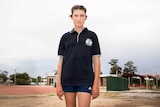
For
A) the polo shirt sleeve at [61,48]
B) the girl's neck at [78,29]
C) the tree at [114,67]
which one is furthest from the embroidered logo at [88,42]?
the tree at [114,67]

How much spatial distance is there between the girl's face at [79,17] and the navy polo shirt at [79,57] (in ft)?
0.32

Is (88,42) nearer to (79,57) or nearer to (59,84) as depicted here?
(79,57)

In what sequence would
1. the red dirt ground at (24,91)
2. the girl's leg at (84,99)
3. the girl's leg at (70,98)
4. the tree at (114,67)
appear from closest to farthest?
1. the girl's leg at (84,99)
2. the girl's leg at (70,98)
3. the red dirt ground at (24,91)
4. the tree at (114,67)

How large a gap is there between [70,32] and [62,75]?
462mm

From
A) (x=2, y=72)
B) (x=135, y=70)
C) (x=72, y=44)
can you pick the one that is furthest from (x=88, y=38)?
(x=2, y=72)

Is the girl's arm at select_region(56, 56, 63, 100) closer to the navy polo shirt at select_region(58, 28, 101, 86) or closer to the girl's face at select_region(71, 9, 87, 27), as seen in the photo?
the navy polo shirt at select_region(58, 28, 101, 86)

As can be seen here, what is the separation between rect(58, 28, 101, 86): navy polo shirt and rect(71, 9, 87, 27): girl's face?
98 millimetres

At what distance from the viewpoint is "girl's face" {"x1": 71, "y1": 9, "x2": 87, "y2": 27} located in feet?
8.63

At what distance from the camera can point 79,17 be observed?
2629 millimetres

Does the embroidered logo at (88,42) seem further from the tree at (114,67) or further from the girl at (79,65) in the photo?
the tree at (114,67)

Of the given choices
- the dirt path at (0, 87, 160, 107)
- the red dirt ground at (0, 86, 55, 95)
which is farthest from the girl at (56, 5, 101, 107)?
the red dirt ground at (0, 86, 55, 95)

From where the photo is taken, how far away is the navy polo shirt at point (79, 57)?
8.39 feet

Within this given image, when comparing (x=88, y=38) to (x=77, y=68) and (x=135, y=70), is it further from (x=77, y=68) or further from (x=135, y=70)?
(x=135, y=70)

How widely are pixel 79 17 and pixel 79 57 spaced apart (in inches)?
16.0
